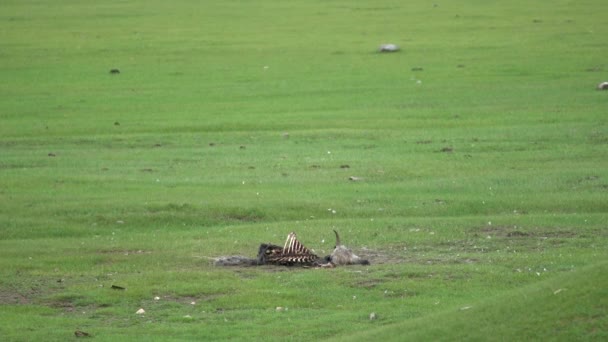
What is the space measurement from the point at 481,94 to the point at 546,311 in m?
24.7

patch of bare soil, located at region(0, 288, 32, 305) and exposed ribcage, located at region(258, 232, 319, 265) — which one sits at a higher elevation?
exposed ribcage, located at region(258, 232, 319, 265)

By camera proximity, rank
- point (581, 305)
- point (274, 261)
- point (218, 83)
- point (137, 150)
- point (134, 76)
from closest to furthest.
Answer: point (581, 305), point (274, 261), point (137, 150), point (218, 83), point (134, 76)

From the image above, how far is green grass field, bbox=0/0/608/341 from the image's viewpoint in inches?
474

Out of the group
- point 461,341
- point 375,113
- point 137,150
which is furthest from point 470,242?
point 375,113

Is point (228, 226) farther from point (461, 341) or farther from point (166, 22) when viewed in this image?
point (166, 22)

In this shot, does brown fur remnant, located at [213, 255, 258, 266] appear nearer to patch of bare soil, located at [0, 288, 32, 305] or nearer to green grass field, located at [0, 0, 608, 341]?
green grass field, located at [0, 0, 608, 341]

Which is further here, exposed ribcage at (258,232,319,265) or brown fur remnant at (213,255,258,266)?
brown fur remnant at (213,255,258,266)

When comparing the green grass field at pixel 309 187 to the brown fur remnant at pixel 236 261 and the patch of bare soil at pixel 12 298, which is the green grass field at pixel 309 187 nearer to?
the patch of bare soil at pixel 12 298

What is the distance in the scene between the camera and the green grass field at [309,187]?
12.0 m

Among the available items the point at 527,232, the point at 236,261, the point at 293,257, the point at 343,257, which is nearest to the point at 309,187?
the point at 527,232

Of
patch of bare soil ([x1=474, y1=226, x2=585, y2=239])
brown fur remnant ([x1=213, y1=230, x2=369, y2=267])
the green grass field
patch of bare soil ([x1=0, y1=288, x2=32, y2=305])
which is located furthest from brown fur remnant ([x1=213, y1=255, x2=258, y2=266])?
patch of bare soil ([x1=474, y1=226, x2=585, y2=239])

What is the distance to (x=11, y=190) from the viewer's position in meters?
20.2

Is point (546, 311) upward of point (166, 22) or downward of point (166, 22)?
downward

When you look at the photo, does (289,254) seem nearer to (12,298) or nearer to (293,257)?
(293,257)
